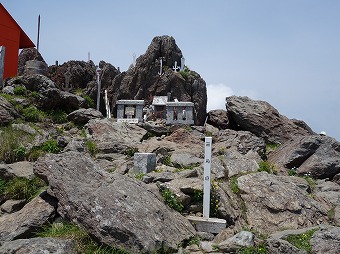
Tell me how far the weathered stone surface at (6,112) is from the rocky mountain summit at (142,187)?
0.20 ft

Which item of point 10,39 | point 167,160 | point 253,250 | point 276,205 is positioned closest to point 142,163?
point 167,160

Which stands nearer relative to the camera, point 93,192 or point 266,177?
point 93,192

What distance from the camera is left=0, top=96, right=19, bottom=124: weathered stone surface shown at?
16.1 metres

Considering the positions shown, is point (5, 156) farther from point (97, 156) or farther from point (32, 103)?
point (32, 103)

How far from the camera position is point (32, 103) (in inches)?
770

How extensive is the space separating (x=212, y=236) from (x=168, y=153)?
20.8 feet

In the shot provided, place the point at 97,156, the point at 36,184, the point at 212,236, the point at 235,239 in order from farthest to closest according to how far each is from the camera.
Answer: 1. the point at 97,156
2. the point at 36,184
3. the point at 212,236
4. the point at 235,239

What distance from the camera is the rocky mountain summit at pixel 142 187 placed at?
27.1 ft

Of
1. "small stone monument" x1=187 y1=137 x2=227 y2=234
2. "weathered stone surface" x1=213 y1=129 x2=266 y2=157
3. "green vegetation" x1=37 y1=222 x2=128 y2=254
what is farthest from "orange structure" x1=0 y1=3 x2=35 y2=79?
"small stone monument" x1=187 y1=137 x2=227 y2=234

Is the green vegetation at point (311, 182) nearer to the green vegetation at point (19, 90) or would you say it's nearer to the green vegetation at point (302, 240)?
the green vegetation at point (302, 240)

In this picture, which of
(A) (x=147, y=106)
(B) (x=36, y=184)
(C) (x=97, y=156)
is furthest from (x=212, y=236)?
(A) (x=147, y=106)

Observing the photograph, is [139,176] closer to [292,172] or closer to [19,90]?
[292,172]

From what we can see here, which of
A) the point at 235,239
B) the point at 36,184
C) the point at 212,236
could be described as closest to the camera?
the point at 235,239

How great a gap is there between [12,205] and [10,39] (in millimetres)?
20710
